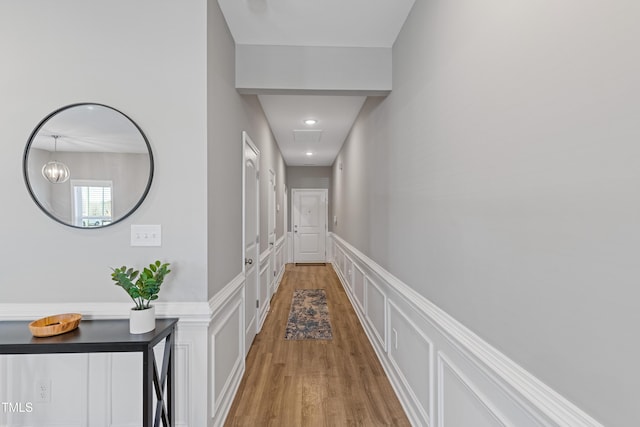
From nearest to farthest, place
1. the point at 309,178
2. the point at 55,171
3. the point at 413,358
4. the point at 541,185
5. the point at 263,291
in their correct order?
the point at 541,185
the point at 55,171
the point at 413,358
the point at 263,291
the point at 309,178

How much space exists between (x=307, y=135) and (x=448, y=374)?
392 centimetres

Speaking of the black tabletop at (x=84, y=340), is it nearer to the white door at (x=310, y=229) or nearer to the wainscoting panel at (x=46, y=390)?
the wainscoting panel at (x=46, y=390)

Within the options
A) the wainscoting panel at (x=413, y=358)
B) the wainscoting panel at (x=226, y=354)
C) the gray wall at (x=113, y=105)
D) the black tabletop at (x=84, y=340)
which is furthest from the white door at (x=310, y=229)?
the black tabletop at (x=84, y=340)

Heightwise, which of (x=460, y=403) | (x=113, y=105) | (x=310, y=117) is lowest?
(x=460, y=403)

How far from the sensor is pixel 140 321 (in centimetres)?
148

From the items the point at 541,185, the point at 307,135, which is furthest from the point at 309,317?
the point at 541,185

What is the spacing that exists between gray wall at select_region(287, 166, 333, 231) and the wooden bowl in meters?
6.33

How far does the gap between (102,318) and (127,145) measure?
918mm

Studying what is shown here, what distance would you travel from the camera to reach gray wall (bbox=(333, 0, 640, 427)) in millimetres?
694

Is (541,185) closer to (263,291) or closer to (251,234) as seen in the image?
(251,234)

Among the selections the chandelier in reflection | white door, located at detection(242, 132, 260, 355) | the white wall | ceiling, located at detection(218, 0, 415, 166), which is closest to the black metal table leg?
the chandelier in reflection

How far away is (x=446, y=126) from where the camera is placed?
1517 millimetres

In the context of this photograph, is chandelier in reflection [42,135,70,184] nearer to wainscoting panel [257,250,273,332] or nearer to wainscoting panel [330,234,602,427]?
wainscoting panel [330,234,602,427]

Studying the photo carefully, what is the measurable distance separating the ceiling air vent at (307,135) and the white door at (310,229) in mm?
2936
